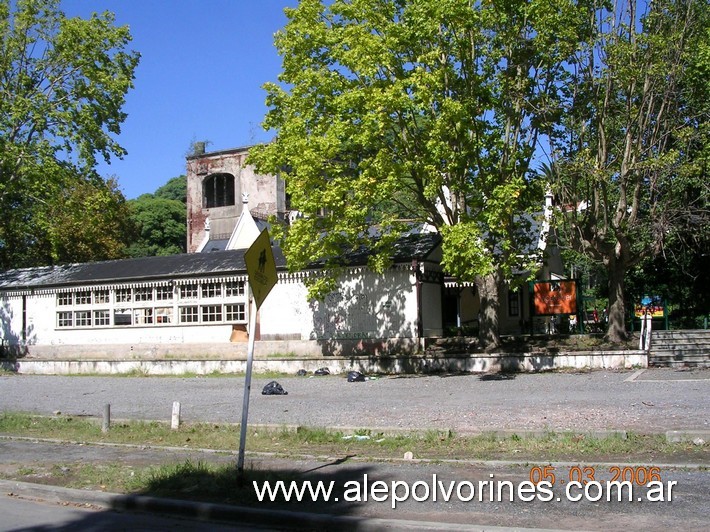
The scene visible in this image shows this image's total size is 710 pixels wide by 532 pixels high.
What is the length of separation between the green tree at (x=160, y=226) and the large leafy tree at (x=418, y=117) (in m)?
49.7

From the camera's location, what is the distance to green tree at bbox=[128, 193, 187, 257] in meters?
70.2

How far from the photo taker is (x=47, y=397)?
20.7 metres

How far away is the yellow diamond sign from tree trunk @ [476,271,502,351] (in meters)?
15.0

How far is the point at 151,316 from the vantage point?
1211 inches

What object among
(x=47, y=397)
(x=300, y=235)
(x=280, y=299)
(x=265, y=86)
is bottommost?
(x=47, y=397)

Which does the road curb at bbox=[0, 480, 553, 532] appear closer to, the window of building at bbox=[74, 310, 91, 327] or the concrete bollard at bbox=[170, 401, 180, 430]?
the concrete bollard at bbox=[170, 401, 180, 430]

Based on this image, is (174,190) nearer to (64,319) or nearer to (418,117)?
(64,319)

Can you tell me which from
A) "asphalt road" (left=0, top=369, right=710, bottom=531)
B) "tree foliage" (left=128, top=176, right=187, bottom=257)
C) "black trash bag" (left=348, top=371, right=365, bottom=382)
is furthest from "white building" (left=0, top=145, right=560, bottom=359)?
"tree foliage" (left=128, top=176, right=187, bottom=257)

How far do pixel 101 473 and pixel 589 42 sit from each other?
1854 centimetres

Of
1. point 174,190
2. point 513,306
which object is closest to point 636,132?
point 513,306

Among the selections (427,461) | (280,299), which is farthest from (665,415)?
(280,299)

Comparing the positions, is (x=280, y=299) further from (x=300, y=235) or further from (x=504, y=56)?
(x=504, y=56)

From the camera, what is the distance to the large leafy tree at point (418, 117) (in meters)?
19.9

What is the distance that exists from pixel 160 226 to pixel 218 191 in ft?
40.6
